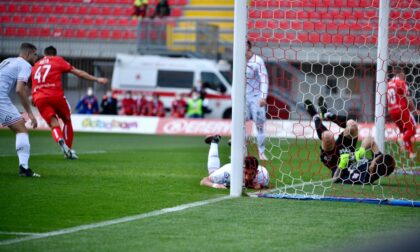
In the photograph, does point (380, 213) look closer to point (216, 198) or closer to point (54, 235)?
point (216, 198)

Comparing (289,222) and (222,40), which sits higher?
(222,40)

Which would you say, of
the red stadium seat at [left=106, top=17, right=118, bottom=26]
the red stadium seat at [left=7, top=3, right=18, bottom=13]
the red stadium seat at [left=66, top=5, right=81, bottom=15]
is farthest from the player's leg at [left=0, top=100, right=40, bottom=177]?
the red stadium seat at [left=7, top=3, right=18, bottom=13]

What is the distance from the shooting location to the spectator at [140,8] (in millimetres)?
34969

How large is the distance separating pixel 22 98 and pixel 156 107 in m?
21.1

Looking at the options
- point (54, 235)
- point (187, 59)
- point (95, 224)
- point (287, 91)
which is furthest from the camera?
point (187, 59)

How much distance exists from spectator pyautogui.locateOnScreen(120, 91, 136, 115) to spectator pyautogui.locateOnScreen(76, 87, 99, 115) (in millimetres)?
1329

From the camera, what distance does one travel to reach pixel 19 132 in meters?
11.7

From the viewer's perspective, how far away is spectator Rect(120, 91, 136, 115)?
1325 inches

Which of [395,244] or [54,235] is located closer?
[395,244]

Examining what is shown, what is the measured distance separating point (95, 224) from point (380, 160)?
189 inches


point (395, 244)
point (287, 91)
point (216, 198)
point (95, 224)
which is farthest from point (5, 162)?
point (287, 91)

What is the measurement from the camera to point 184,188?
10539 millimetres

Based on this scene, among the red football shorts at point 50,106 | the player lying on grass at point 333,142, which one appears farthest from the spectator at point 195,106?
the player lying on grass at point 333,142

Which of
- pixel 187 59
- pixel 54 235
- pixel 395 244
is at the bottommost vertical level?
pixel 54 235
